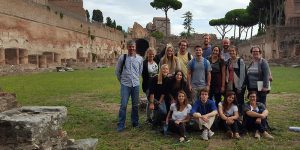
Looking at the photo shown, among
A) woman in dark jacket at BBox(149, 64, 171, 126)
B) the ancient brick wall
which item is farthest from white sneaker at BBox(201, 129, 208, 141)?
the ancient brick wall

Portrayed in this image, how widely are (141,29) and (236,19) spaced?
57.5 ft

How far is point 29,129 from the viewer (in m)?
3.51

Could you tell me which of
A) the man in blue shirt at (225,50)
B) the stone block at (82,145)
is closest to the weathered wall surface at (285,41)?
the man in blue shirt at (225,50)

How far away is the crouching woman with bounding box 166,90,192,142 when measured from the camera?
5.90 metres

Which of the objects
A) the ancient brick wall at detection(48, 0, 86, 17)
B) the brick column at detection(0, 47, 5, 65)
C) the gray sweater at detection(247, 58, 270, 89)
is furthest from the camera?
the ancient brick wall at detection(48, 0, 86, 17)

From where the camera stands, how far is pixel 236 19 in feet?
212

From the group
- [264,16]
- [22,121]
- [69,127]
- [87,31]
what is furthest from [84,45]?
[22,121]

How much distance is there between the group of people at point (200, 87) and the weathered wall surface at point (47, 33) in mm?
17275

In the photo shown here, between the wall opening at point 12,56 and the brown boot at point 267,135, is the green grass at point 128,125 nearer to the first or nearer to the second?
the brown boot at point 267,135

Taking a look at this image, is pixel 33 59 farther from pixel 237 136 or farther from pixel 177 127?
pixel 237 136

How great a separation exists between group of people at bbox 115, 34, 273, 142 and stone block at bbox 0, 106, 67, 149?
2429 millimetres

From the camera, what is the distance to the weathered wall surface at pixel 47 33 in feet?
75.7

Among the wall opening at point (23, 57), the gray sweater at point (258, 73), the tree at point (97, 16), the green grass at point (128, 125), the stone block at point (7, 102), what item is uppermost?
the tree at point (97, 16)

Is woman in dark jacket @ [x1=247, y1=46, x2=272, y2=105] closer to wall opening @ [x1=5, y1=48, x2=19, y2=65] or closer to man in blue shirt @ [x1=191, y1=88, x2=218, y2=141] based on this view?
man in blue shirt @ [x1=191, y1=88, x2=218, y2=141]
